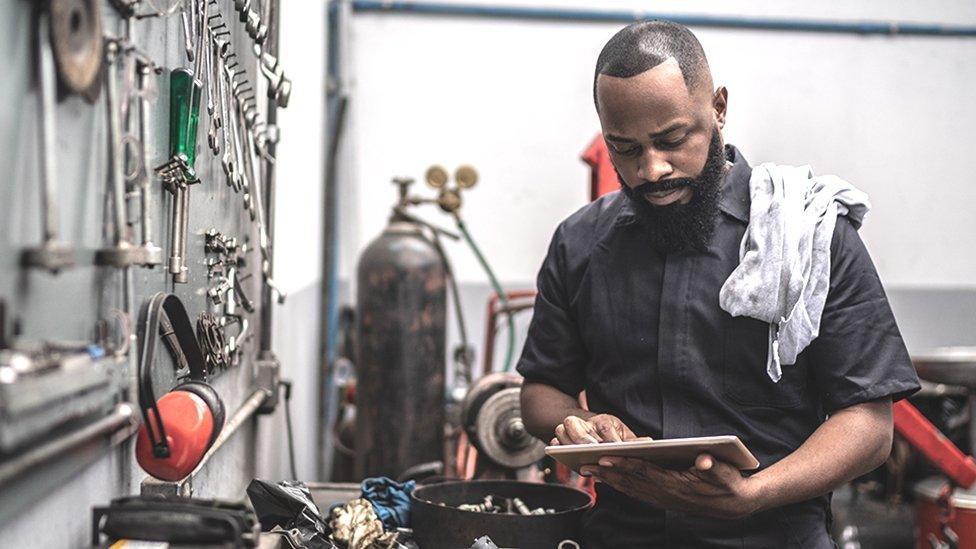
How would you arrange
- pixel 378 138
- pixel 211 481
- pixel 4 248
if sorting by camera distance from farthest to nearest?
pixel 378 138, pixel 211 481, pixel 4 248

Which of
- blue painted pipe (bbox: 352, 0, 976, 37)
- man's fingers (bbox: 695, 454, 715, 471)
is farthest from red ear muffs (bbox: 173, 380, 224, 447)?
blue painted pipe (bbox: 352, 0, 976, 37)

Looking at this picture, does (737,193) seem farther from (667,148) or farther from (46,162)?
(46,162)

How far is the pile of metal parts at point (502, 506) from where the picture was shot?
80.4 inches

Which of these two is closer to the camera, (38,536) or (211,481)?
(38,536)

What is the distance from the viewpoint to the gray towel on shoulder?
172cm

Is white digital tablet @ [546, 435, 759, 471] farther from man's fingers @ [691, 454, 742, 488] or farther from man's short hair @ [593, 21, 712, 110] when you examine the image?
man's short hair @ [593, 21, 712, 110]

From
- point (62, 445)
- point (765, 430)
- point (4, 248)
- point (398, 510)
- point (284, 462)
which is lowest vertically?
point (284, 462)

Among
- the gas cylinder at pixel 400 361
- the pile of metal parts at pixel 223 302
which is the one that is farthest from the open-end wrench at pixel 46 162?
the gas cylinder at pixel 400 361

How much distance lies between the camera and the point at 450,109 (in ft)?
16.0

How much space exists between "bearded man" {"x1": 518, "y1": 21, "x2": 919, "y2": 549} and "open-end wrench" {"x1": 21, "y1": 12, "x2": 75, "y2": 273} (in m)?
0.92

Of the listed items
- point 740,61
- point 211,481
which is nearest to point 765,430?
point 211,481

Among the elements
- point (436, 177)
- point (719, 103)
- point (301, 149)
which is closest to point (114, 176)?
point (719, 103)

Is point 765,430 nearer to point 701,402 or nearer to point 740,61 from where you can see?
point 701,402

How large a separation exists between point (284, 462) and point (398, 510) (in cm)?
146
